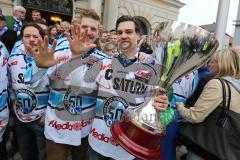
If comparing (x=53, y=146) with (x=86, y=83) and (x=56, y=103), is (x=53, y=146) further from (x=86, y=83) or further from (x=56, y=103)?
(x=86, y=83)

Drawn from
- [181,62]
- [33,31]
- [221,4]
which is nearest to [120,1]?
[221,4]

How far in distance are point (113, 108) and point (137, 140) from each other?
54 cm

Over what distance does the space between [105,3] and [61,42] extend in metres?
14.3

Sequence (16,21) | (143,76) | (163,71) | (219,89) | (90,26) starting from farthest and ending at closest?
(16,21)
(90,26)
(219,89)
(143,76)
(163,71)

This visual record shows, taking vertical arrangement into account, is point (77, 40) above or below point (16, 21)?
below

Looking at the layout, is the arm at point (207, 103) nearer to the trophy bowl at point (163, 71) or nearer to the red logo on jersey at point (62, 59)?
the trophy bowl at point (163, 71)

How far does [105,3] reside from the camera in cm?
1650

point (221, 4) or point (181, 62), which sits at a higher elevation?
point (221, 4)

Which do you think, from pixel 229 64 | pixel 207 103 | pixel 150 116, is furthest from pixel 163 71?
pixel 229 64

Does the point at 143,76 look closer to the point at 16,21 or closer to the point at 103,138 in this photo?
the point at 103,138

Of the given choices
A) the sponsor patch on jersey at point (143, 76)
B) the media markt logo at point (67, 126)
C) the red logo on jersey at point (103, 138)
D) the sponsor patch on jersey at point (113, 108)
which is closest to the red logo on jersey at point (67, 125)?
the media markt logo at point (67, 126)

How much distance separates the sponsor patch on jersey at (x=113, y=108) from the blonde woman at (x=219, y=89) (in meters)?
0.56

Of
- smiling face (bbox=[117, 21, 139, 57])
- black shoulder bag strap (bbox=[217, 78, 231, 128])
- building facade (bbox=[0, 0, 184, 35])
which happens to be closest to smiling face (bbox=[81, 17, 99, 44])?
smiling face (bbox=[117, 21, 139, 57])

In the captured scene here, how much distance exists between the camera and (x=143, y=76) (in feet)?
7.43
